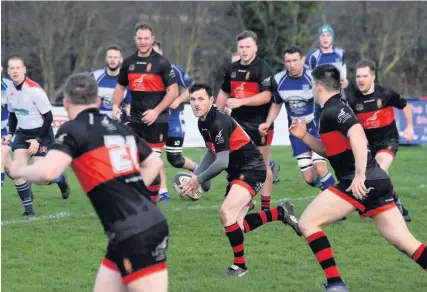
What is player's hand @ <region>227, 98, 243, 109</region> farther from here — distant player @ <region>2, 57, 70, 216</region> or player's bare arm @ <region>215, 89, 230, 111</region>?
distant player @ <region>2, 57, 70, 216</region>

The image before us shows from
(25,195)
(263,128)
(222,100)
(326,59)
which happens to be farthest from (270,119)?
(25,195)

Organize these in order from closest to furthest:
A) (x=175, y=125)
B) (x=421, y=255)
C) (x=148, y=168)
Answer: (x=148, y=168) < (x=421, y=255) < (x=175, y=125)

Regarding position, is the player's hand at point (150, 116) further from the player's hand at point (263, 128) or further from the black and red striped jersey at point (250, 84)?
the player's hand at point (263, 128)

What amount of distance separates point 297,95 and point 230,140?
335 centimetres

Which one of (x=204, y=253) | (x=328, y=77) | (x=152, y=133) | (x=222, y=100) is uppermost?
(x=328, y=77)

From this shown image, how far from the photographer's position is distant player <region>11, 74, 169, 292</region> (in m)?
5.39

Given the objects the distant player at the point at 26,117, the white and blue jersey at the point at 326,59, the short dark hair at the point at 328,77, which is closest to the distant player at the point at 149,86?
the distant player at the point at 26,117

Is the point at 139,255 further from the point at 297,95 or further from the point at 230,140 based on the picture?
the point at 297,95

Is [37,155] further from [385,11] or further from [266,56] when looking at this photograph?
[385,11]

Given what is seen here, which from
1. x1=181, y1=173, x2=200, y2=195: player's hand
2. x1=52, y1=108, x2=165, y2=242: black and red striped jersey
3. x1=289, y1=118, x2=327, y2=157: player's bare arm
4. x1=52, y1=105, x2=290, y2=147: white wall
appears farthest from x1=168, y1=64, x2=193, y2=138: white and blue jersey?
x1=52, y1=105, x2=290, y2=147: white wall

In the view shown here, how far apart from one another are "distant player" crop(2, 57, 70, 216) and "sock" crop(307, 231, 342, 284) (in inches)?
220

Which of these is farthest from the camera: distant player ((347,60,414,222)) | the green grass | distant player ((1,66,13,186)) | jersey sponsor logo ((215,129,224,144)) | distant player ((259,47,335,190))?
distant player ((1,66,13,186))

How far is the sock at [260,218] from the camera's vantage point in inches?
344

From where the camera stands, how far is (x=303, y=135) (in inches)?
297
